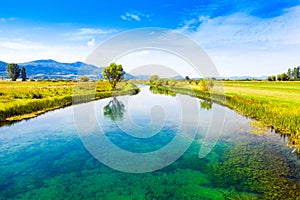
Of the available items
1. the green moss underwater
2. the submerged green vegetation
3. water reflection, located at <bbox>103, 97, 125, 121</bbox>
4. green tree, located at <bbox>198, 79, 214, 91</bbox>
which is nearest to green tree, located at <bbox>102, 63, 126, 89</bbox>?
green tree, located at <bbox>198, 79, 214, 91</bbox>

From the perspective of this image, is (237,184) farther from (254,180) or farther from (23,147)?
(23,147)

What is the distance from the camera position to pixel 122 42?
50.3 ft

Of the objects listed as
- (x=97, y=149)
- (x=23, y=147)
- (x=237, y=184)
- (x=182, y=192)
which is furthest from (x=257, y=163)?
(x=23, y=147)

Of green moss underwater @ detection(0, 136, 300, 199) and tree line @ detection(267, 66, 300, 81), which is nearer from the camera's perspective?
green moss underwater @ detection(0, 136, 300, 199)

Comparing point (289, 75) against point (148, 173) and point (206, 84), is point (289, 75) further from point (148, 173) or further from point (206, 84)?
point (148, 173)

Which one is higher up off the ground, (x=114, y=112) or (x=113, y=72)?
(x=113, y=72)

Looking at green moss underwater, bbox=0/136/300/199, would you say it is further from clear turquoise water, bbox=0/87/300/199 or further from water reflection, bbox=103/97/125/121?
water reflection, bbox=103/97/125/121

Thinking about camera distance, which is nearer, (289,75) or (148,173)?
(148,173)

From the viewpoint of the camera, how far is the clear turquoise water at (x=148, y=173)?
781cm

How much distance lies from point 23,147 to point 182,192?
36.4 feet

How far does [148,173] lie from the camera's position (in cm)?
959

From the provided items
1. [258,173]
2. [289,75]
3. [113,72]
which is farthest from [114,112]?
[289,75]

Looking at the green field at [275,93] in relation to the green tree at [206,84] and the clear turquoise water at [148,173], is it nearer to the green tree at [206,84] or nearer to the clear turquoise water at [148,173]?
the green tree at [206,84]

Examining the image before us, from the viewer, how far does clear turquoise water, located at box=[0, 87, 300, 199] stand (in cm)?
781
